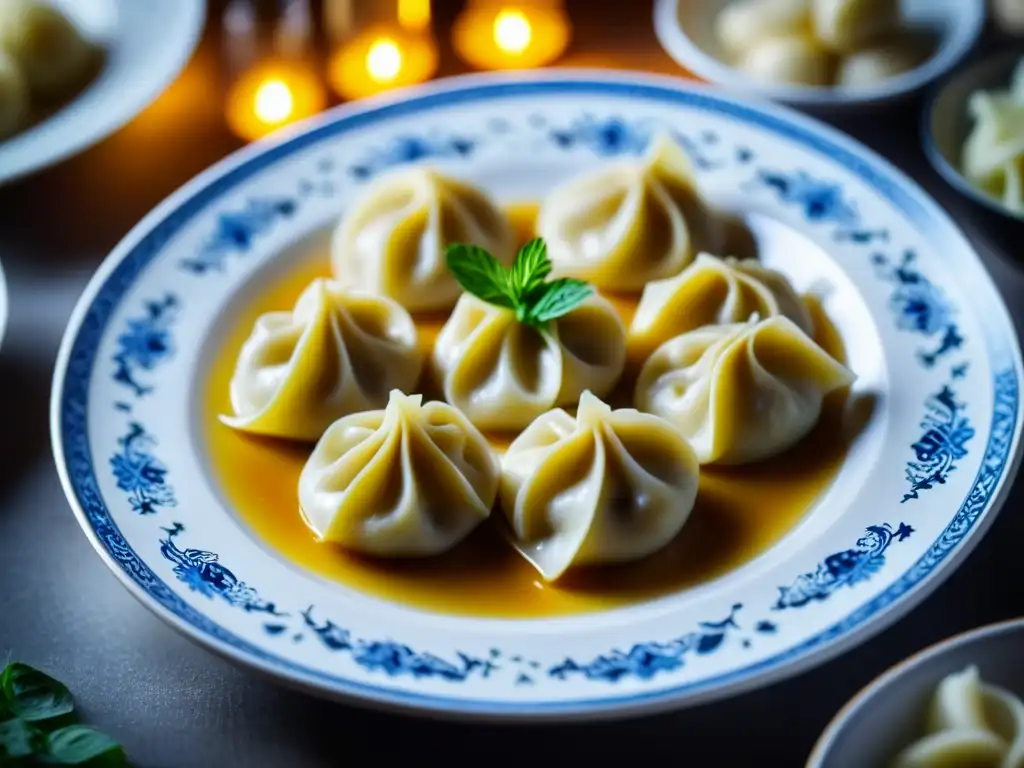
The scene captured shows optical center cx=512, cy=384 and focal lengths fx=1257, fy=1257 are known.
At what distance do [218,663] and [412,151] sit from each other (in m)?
1.11

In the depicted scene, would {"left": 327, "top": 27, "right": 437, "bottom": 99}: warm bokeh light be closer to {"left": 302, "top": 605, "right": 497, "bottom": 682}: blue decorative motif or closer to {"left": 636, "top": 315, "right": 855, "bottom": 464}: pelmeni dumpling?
{"left": 636, "top": 315, "right": 855, "bottom": 464}: pelmeni dumpling

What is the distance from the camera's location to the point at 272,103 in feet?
8.79

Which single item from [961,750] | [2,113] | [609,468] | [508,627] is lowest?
[961,750]

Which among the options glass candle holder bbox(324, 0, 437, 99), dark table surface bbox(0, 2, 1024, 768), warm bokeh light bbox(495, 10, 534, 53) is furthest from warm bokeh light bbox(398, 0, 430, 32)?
dark table surface bbox(0, 2, 1024, 768)

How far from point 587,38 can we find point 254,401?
1392 millimetres

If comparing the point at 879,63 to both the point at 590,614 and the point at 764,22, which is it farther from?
the point at 590,614

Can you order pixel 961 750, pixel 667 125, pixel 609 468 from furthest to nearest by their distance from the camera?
pixel 667 125
pixel 609 468
pixel 961 750

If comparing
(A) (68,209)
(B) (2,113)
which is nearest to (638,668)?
(A) (68,209)

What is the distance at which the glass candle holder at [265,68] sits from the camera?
2637mm

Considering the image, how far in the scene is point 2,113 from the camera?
2.50 metres

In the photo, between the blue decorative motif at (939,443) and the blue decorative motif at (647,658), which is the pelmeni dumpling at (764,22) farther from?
the blue decorative motif at (647,658)

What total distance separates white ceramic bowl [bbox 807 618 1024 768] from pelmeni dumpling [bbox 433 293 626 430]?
725mm

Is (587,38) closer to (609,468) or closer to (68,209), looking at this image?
(68,209)

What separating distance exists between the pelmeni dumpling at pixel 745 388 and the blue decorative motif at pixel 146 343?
770 millimetres
